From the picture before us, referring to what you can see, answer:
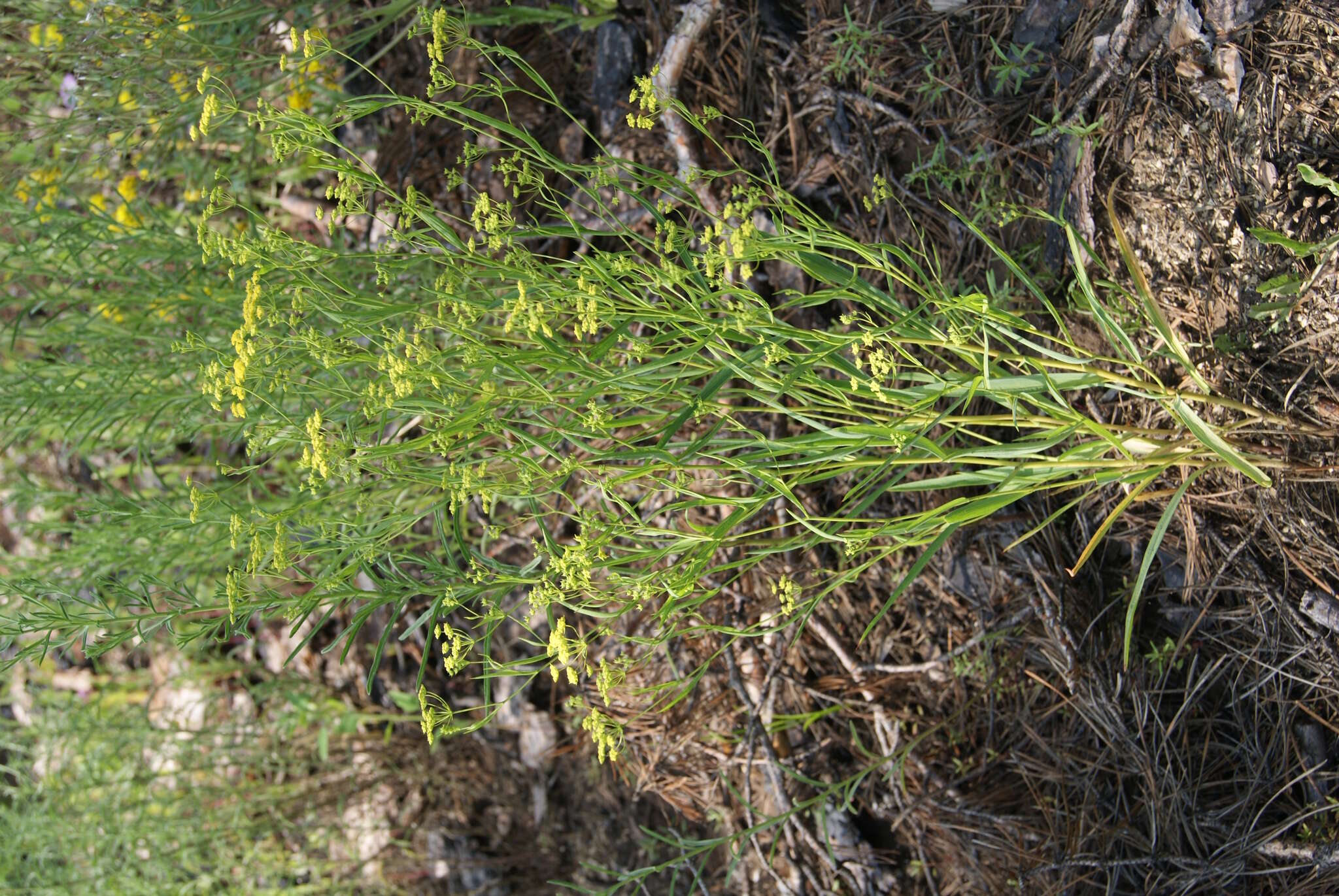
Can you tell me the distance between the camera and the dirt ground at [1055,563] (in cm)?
151

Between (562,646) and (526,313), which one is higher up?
(526,313)

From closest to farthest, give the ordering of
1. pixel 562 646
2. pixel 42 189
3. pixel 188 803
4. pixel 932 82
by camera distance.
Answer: pixel 562 646, pixel 932 82, pixel 42 189, pixel 188 803

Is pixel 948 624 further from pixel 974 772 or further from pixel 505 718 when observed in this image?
pixel 505 718

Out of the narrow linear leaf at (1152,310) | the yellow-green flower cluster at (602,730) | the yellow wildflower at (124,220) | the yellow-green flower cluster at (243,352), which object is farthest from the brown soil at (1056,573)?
the yellow wildflower at (124,220)

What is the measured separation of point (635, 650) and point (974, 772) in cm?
82

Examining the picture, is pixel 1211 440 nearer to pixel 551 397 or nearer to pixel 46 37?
pixel 551 397

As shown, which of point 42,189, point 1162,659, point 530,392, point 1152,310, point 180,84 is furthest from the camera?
point 42,189

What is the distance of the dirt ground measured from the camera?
4.96 ft

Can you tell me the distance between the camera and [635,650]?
2262 millimetres

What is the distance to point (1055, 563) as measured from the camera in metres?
1.78

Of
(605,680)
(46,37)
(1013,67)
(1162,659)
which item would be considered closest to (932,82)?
(1013,67)

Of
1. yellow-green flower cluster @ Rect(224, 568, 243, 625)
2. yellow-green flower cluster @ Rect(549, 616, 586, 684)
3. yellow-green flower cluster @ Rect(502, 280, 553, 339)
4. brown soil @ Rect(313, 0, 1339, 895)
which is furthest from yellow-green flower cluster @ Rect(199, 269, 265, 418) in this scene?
brown soil @ Rect(313, 0, 1339, 895)

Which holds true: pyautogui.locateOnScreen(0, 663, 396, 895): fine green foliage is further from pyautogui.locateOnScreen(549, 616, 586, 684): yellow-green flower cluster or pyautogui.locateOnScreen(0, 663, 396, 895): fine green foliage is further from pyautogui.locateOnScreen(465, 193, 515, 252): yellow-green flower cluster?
pyautogui.locateOnScreen(465, 193, 515, 252): yellow-green flower cluster

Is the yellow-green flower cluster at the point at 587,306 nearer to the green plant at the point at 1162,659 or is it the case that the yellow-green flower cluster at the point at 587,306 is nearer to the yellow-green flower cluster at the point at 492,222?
the yellow-green flower cluster at the point at 492,222
